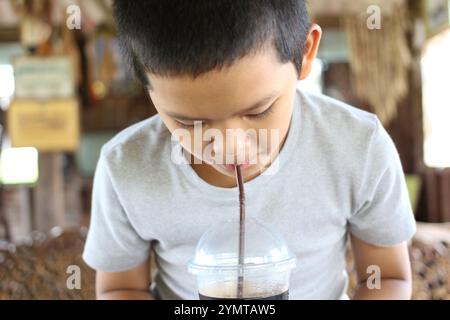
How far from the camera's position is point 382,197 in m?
0.86

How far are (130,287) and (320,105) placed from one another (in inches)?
16.9

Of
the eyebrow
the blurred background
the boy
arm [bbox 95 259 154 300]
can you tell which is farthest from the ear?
arm [bbox 95 259 154 300]

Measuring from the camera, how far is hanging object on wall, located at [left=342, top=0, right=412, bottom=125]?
3328mm

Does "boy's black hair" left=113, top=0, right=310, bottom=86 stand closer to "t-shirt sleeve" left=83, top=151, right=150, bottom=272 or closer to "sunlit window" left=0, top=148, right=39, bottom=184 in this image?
"t-shirt sleeve" left=83, top=151, right=150, bottom=272

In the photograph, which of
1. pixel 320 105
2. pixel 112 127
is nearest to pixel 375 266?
pixel 320 105

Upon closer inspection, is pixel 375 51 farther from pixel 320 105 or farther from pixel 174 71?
pixel 174 71

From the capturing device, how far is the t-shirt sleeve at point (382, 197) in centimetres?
86

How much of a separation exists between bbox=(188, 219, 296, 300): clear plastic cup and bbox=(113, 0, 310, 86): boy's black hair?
8.4 inches

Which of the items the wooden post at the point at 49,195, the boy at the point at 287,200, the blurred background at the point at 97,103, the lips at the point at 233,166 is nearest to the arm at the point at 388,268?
the boy at the point at 287,200

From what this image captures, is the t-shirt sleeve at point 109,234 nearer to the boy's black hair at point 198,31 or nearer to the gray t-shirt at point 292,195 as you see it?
the gray t-shirt at point 292,195

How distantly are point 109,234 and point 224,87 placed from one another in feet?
1.37

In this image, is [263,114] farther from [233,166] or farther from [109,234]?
[109,234]

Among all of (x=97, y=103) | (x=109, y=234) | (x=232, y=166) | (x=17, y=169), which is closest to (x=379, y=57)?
(x=97, y=103)

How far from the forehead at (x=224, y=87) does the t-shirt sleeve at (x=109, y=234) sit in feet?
1.05
